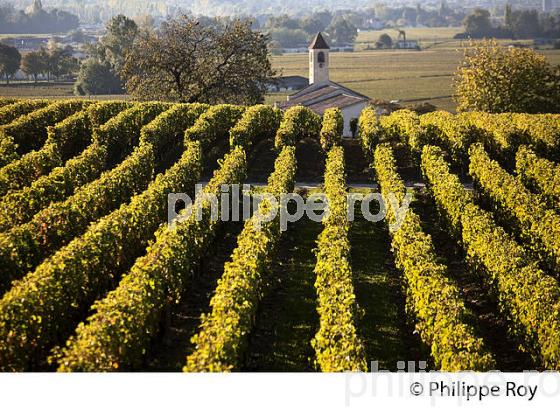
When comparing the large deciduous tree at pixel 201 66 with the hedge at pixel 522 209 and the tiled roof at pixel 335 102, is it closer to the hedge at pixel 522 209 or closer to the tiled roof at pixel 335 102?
the tiled roof at pixel 335 102

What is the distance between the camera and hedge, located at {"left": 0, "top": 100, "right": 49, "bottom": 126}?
39875 mm

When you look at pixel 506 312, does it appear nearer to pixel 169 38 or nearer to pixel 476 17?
pixel 169 38

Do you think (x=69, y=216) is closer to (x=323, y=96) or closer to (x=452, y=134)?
(x=452, y=134)

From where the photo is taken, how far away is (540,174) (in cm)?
2964

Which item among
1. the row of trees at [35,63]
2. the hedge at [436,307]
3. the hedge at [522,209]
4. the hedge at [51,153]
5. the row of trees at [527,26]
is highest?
the row of trees at [527,26]

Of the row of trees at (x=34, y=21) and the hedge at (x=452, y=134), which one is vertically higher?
the row of trees at (x=34, y=21)

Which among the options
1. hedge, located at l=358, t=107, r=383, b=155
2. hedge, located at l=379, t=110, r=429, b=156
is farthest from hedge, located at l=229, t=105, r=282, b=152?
hedge, located at l=379, t=110, r=429, b=156

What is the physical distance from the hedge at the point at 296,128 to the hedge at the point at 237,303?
11.3 meters

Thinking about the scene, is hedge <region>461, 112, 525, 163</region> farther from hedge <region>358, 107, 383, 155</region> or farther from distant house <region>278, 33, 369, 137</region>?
distant house <region>278, 33, 369, 137</region>

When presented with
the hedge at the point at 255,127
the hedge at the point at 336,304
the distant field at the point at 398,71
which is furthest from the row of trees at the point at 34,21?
the hedge at the point at 336,304

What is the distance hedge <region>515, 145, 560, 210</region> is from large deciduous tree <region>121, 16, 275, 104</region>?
23.9 m

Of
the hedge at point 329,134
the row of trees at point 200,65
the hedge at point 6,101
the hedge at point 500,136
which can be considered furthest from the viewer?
the row of trees at point 200,65

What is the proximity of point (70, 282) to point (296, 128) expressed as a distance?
20642 mm

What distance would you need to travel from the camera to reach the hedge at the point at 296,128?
117 ft
